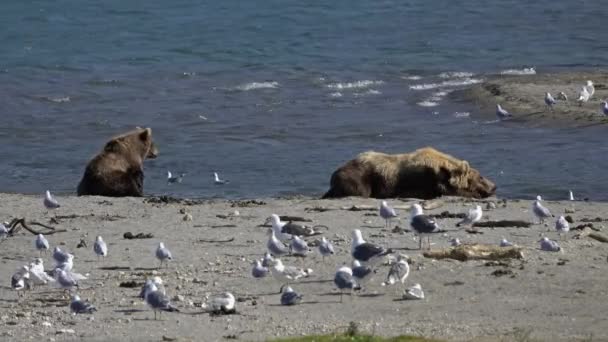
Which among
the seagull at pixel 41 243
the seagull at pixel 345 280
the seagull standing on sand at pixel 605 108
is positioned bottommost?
the seagull standing on sand at pixel 605 108

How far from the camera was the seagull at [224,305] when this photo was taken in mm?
11555

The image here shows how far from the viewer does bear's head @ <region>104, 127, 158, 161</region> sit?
789 inches

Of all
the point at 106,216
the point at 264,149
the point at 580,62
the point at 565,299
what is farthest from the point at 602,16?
the point at 565,299

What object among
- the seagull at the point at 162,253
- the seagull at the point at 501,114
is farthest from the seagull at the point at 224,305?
the seagull at the point at 501,114

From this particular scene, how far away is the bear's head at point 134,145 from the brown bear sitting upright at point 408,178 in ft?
9.69

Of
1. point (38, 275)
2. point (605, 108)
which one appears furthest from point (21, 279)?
point (605, 108)

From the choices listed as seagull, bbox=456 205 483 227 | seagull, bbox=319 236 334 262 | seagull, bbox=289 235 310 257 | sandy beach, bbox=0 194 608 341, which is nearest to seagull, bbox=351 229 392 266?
sandy beach, bbox=0 194 608 341

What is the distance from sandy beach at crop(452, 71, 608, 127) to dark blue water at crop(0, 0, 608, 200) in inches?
16.8

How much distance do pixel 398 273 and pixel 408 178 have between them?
6.89m

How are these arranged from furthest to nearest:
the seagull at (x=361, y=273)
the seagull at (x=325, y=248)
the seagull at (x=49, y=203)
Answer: the seagull at (x=49, y=203) → the seagull at (x=325, y=248) → the seagull at (x=361, y=273)

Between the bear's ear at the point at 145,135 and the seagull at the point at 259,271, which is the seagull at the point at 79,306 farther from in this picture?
the bear's ear at the point at 145,135

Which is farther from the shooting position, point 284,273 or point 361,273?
point 284,273

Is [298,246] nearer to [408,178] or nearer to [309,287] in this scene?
[309,287]

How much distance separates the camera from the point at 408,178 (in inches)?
748
